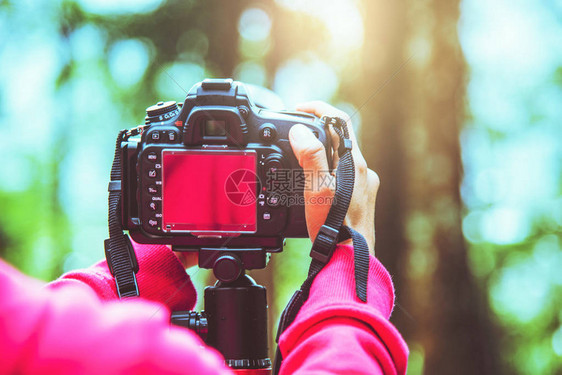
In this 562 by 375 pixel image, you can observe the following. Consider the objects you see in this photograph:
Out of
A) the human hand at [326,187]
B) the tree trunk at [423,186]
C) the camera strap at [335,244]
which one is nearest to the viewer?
the camera strap at [335,244]

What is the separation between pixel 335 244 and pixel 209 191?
0.22 meters

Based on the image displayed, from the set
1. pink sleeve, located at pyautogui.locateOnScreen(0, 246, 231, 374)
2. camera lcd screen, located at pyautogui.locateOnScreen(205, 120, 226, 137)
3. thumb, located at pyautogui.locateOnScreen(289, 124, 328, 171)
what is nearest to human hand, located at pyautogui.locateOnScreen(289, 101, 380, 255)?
thumb, located at pyautogui.locateOnScreen(289, 124, 328, 171)

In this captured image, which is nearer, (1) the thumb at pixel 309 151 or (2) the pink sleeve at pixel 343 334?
(2) the pink sleeve at pixel 343 334

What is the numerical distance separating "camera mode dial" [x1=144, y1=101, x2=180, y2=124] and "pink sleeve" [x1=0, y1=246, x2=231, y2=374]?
59 cm

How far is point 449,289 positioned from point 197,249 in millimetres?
1392

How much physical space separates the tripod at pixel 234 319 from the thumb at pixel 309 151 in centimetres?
19

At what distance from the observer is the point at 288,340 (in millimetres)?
594

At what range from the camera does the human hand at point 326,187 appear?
77 cm

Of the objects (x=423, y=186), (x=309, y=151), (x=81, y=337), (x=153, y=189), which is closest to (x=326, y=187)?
(x=309, y=151)

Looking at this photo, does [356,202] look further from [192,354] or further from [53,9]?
[53,9]

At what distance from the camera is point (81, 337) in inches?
9.8

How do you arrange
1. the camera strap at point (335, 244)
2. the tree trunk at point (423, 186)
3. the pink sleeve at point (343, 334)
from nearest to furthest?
the pink sleeve at point (343, 334), the camera strap at point (335, 244), the tree trunk at point (423, 186)

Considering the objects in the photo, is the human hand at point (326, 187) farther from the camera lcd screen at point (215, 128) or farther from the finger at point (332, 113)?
the camera lcd screen at point (215, 128)

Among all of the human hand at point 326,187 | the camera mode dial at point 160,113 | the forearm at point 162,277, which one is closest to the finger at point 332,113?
the human hand at point 326,187
